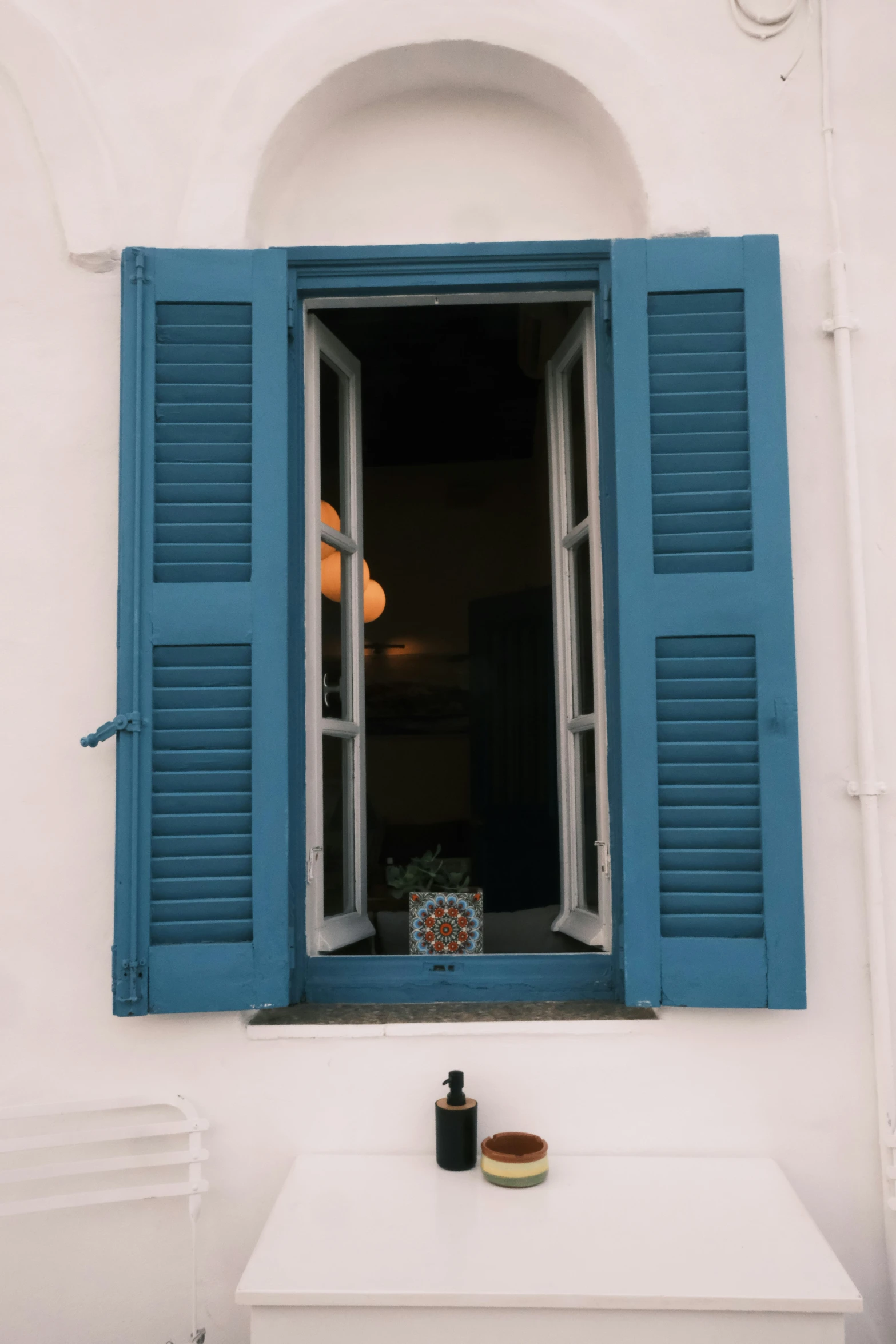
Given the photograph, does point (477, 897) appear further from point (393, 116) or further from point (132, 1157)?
point (393, 116)

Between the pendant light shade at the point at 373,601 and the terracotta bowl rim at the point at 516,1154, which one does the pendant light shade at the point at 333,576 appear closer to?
the pendant light shade at the point at 373,601

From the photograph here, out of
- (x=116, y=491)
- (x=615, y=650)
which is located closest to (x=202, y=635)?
(x=116, y=491)

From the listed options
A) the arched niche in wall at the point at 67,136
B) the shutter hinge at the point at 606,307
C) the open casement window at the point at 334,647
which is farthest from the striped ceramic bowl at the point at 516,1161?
the arched niche in wall at the point at 67,136

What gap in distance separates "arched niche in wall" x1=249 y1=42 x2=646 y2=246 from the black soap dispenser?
75.6 inches

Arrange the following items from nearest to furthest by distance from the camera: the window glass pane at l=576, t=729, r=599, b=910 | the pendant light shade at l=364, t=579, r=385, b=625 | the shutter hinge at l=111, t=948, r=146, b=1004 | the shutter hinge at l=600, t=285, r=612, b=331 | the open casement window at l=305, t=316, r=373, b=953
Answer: the shutter hinge at l=111, t=948, r=146, b=1004 → the shutter hinge at l=600, t=285, r=612, b=331 → the open casement window at l=305, t=316, r=373, b=953 → the window glass pane at l=576, t=729, r=599, b=910 → the pendant light shade at l=364, t=579, r=385, b=625

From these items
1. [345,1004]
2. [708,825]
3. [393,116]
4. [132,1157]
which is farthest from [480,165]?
[132,1157]

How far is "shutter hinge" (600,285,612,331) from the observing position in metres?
2.23

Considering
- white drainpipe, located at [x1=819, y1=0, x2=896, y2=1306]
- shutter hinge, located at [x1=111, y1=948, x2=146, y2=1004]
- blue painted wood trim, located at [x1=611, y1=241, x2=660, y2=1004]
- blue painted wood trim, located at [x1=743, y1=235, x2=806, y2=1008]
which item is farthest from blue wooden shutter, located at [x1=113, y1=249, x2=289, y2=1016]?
white drainpipe, located at [x1=819, y1=0, x2=896, y2=1306]

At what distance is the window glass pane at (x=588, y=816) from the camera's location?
245 cm

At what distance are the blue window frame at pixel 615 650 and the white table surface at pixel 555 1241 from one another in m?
0.36

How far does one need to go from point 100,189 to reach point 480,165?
894mm

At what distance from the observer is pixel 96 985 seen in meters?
2.12

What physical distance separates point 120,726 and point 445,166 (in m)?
1.54

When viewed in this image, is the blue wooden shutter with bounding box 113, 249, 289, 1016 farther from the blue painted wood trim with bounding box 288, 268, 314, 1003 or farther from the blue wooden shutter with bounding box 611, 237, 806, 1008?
the blue wooden shutter with bounding box 611, 237, 806, 1008
